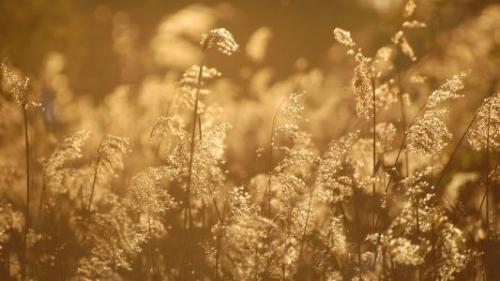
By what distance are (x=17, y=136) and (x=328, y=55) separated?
1.69 meters

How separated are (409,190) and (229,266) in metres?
0.67

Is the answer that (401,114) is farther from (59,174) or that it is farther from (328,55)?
(59,174)

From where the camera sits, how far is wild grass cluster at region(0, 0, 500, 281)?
2.21m

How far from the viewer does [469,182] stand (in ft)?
8.78

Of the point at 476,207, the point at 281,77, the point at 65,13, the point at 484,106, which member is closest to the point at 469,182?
the point at 476,207

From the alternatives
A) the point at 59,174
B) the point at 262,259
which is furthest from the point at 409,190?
the point at 59,174

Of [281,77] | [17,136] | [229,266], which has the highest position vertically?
[281,77]

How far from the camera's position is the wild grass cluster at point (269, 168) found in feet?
7.23

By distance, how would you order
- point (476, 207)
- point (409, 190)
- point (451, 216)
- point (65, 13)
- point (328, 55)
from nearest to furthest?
point (409, 190)
point (451, 216)
point (476, 207)
point (328, 55)
point (65, 13)

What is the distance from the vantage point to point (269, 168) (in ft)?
8.13

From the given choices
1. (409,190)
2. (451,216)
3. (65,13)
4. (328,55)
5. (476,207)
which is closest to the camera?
(409,190)

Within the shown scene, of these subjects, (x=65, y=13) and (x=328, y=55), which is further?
(x=65, y=13)

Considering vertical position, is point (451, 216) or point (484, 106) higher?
point (484, 106)

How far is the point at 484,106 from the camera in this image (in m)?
2.20
